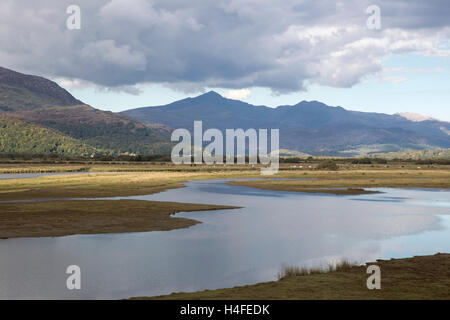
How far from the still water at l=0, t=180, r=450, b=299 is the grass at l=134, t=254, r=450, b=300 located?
2228 millimetres

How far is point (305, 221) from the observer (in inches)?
1732

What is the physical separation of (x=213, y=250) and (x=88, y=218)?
52.2 feet

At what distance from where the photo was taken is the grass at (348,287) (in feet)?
61.8

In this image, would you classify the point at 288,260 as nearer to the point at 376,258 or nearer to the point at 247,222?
the point at 376,258

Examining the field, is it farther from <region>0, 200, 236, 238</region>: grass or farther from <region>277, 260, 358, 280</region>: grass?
<region>277, 260, 358, 280</region>: grass

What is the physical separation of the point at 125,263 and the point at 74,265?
8.54ft

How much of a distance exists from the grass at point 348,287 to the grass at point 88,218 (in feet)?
59.4

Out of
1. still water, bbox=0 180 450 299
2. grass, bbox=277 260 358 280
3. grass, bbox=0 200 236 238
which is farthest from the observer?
grass, bbox=0 200 236 238

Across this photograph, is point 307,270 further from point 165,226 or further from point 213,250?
point 165,226

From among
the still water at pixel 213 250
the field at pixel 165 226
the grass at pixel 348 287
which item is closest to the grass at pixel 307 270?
the grass at pixel 348 287

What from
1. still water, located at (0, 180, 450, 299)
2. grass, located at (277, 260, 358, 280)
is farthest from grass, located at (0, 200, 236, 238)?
grass, located at (277, 260, 358, 280)

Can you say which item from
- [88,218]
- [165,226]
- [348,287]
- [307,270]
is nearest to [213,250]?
[307,270]

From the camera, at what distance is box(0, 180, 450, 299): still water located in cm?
2256

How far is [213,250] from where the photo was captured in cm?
3014
